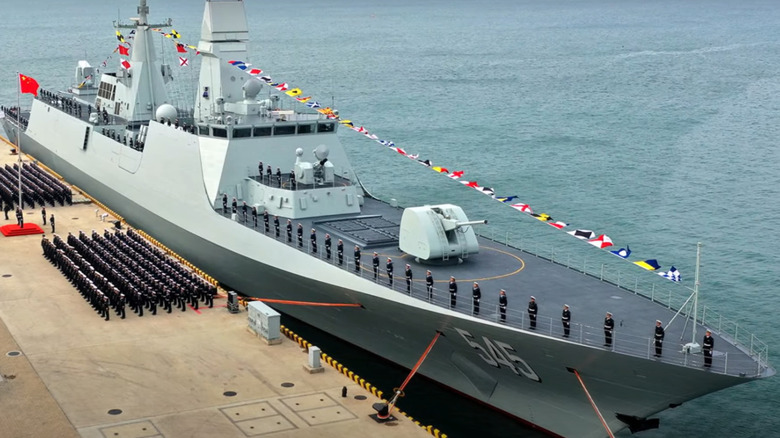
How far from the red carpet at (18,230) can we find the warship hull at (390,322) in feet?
14.0

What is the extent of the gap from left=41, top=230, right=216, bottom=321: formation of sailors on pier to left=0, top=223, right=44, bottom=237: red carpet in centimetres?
272

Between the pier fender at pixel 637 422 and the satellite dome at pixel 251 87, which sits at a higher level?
the satellite dome at pixel 251 87

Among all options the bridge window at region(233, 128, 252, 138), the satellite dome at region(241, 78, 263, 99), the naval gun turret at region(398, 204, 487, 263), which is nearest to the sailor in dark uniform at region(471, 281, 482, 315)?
the naval gun turret at region(398, 204, 487, 263)

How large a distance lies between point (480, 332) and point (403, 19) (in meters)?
178

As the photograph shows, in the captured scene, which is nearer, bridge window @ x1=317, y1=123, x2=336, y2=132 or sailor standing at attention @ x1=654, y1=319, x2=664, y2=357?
sailor standing at attention @ x1=654, y1=319, x2=664, y2=357

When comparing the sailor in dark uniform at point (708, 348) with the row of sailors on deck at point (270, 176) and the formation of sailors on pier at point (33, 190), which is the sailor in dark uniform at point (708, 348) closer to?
the row of sailors on deck at point (270, 176)

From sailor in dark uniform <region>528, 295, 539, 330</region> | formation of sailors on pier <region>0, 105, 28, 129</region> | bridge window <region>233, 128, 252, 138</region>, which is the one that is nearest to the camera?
sailor in dark uniform <region>528, 295, 539, 330</region>

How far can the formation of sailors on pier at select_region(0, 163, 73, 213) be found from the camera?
40094 millimetres

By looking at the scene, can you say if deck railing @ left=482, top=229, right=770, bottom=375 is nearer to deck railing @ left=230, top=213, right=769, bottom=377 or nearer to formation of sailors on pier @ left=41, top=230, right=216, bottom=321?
deck railing @ left=230, top=213, right=769, bottom=377

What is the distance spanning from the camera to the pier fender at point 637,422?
73.9 feet

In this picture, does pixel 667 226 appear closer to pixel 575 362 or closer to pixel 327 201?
pixel 327 201

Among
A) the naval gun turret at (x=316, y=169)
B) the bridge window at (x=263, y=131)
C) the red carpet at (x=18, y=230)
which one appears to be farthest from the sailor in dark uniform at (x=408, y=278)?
the red carpet at (x=18, y=230)

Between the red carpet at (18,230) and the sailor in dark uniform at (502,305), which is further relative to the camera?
the red carpet at (18,230)

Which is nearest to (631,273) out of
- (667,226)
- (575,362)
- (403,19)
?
(667,226)
